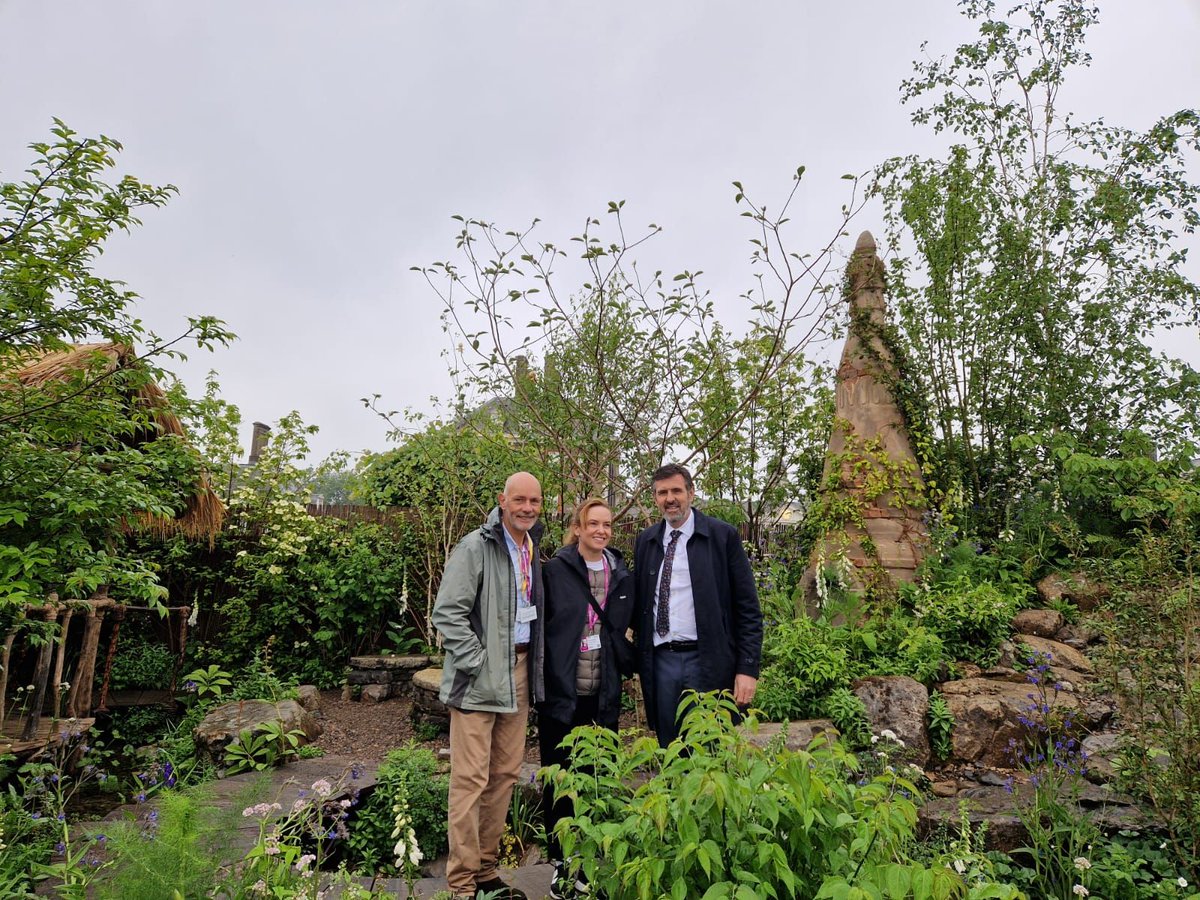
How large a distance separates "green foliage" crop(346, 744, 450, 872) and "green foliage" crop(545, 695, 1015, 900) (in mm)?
2345

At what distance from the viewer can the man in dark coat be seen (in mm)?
3396

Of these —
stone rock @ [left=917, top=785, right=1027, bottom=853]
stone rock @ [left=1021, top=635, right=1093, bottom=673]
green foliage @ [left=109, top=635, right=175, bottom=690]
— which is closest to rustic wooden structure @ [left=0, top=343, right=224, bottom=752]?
green foliage @ [left=109, top=635, right=175, bottom=690]

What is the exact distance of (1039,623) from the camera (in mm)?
6043

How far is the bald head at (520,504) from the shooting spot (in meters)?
3.34

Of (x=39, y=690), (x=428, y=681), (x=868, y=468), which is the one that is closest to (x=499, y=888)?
(x=39, y=690)

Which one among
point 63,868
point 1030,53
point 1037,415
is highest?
point 1030,53

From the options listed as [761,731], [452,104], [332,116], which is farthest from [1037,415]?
[332,116]

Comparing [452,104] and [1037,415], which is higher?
[452,104]

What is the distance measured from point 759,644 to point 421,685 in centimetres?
402

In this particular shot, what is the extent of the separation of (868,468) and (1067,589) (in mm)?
2040

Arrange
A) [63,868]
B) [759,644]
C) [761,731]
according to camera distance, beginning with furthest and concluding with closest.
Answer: [761,731] → [759,644] → [63,868]

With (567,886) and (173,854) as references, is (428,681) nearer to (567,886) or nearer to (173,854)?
(173,854)

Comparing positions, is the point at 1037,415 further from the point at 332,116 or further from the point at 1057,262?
the point at 332,116

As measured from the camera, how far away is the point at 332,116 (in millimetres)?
6199
